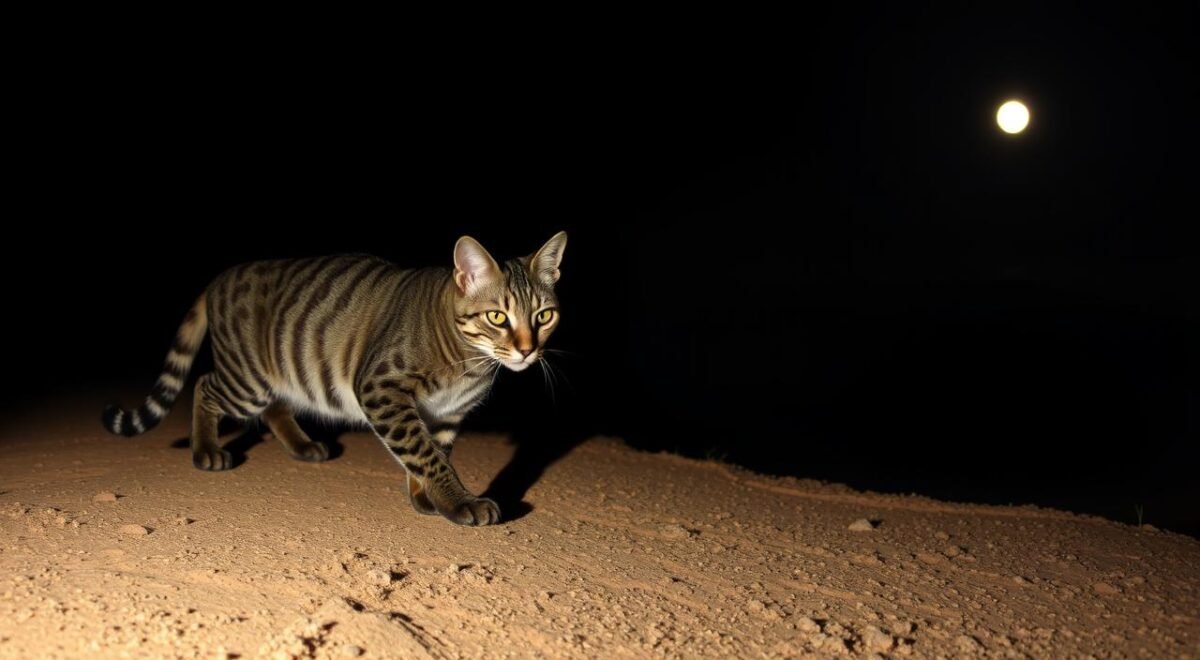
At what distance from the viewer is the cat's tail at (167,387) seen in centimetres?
502

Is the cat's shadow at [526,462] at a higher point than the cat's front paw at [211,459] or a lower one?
higher

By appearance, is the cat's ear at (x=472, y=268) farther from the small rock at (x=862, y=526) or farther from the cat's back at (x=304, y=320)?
the small rock at (x=862, y=526)

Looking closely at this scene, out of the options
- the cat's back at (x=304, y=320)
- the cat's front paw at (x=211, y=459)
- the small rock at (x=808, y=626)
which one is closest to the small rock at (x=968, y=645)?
the small rock at (x=808, y=626)

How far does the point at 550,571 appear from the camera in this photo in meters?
3.53

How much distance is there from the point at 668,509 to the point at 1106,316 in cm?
1148

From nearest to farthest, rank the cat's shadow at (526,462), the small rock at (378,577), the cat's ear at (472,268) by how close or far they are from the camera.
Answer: the small rock at (378,577), the cat's ear at (472,268), the cat's shadow at (526,462)

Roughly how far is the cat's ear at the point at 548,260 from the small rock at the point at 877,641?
7.08 feet

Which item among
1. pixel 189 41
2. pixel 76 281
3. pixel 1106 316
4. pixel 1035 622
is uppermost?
pixel 189 41

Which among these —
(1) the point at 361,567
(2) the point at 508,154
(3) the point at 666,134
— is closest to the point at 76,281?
(2) the point at 508,154

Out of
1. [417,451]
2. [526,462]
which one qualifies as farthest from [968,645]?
[526,462]

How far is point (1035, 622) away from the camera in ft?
10.7

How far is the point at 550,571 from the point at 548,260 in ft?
5.01

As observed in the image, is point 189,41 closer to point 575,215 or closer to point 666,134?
point 575,215

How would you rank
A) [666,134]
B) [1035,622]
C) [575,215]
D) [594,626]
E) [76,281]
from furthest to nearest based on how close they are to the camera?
[666,134] → [575,215] → [76,281] → [1035,622] → [594,626]
